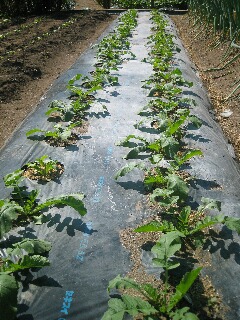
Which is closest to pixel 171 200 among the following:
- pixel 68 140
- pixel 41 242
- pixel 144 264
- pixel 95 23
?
pixel 144 264

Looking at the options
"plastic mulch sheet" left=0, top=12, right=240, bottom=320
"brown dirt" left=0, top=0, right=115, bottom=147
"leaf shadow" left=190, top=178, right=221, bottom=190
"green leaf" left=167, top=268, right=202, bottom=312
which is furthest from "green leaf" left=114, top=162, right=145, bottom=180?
"brown dirt" left=0, top=0, right=115, bottom=147

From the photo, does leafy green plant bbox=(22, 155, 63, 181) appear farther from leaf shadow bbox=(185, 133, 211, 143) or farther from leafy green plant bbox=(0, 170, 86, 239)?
leaf shadow bbox=(185, 133, 211, 143)

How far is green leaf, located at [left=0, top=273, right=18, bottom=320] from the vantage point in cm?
172

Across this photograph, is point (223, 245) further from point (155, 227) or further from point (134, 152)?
point (134, 152)

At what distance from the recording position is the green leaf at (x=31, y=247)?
2049mm

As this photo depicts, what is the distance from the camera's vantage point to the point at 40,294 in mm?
1913

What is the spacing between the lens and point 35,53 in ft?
23.5

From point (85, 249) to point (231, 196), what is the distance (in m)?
1.20

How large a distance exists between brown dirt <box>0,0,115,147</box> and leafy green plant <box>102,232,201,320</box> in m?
2.54

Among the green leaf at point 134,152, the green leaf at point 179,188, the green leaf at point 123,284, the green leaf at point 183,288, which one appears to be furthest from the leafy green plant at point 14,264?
the green leaf at point 134,152

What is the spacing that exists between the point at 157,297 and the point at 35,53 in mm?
6296

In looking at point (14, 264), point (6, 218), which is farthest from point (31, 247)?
point (6, 218)

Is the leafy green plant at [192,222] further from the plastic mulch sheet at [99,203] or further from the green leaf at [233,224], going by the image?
the plastic mulch sheet at [99,203]

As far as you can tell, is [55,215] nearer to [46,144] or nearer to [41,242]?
[41,242]
